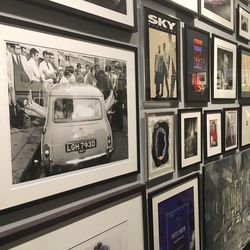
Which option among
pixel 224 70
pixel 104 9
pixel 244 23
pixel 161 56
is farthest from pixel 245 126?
pixel 104 9

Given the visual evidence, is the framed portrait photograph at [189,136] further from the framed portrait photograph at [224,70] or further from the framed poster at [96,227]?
the framed poster at [96,227]

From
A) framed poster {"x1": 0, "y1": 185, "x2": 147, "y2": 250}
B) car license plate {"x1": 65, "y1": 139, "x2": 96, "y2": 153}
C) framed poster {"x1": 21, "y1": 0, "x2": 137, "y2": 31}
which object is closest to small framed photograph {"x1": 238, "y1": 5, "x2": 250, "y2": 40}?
framed poster {"x1": 21, "y1": 0, "x2": 137, "y2": 31}

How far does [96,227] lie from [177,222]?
1.99 feet

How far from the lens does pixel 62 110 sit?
3.34 ft

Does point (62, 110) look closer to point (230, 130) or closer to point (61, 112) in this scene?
point (61, 112)

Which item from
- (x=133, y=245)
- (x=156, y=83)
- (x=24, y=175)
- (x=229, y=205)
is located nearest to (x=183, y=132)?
(x=156, y=83)

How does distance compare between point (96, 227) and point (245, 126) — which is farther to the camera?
point (245, 126)

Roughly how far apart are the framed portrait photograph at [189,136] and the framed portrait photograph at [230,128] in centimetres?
36

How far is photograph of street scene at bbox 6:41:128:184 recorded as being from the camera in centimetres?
89

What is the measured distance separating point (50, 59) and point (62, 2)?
171mm

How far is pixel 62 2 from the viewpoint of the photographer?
0.99 meters

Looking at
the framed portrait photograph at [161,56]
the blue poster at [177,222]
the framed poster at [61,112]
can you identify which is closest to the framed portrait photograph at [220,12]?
the framed portrait photograph at [161,56]

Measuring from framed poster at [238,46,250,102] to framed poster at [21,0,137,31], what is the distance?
4.21ft

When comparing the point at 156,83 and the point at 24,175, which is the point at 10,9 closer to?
the point at 24,175
